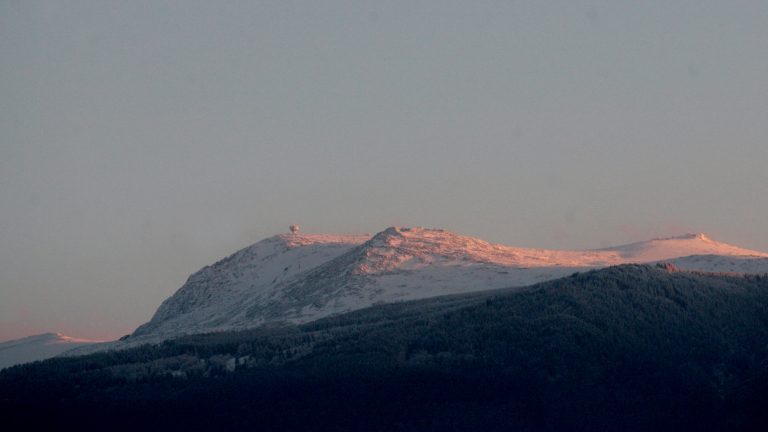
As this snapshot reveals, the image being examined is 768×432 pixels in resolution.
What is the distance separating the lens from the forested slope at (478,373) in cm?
2173

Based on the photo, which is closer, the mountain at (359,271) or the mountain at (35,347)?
the mountain at (359,271)

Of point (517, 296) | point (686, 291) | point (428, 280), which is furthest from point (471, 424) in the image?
point (428, 280)

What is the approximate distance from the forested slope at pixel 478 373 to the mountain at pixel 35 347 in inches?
612

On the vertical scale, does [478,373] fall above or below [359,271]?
below

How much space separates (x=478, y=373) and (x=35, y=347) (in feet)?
119

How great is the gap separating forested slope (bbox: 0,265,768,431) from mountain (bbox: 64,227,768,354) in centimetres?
1217

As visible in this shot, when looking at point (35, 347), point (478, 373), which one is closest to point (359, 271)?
point (35, 347)

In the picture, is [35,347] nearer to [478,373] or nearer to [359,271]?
[359,271]

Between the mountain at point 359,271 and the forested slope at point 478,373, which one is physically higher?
the mountain at point 359,271

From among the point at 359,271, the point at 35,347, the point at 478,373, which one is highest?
the point at 359,271

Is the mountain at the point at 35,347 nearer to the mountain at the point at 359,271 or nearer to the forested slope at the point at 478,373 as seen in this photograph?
the mountain at the point at 359,271

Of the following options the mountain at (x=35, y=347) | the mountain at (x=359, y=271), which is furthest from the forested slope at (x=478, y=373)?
the mountain at (x=35, y=347)

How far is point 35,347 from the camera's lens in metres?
48.2

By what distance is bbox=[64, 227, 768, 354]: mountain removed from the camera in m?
44.0
